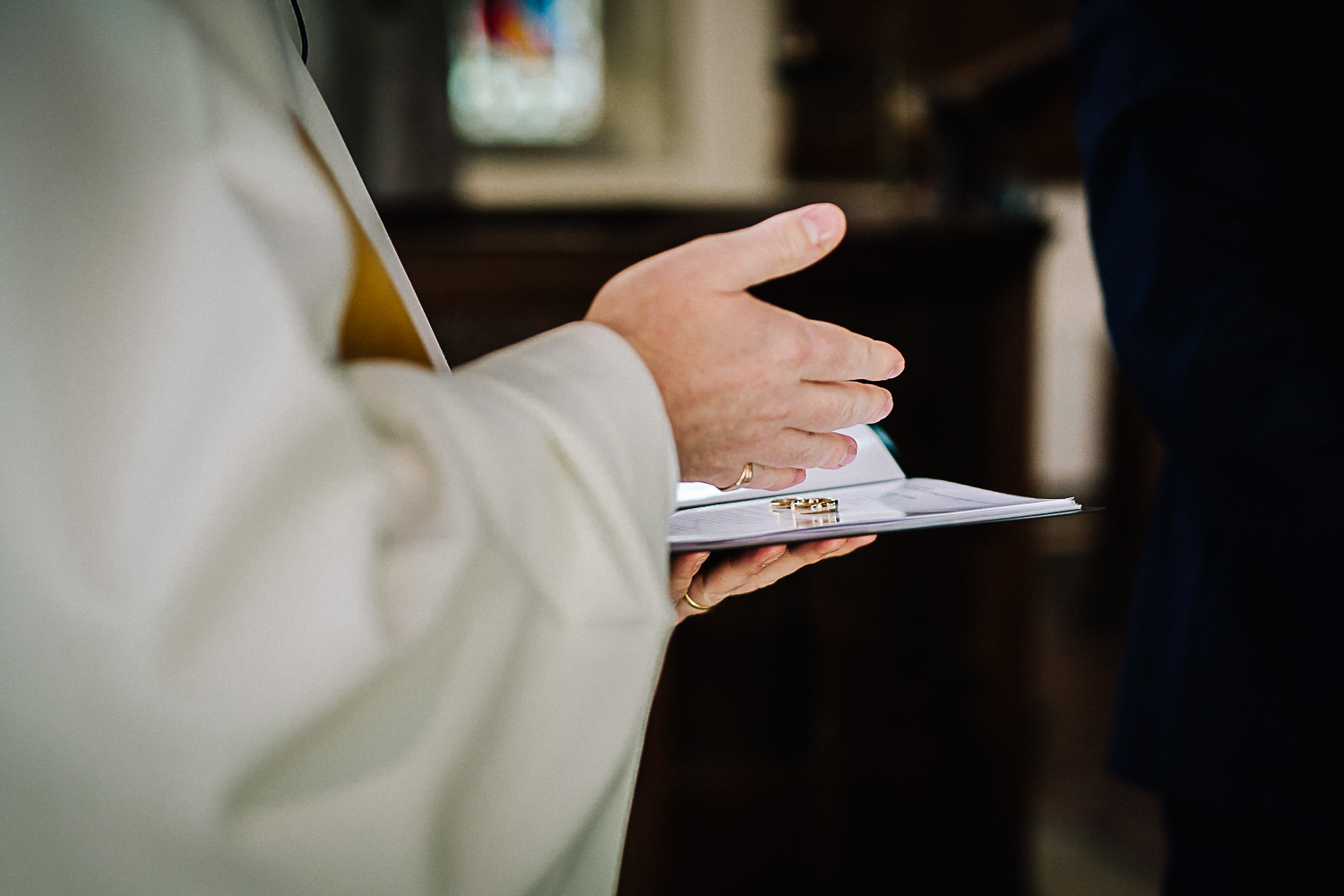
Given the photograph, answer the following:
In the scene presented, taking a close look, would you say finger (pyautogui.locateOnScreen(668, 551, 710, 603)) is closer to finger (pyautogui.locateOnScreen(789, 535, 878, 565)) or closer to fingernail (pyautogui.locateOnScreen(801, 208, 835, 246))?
finger (pyautogui.locateOnScreen(789, 535, 878, 565))

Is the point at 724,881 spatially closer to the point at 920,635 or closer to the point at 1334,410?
the point at 920,635

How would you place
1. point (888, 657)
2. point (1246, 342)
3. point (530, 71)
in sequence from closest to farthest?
point (1246, 342) → point (888, 657) → point (530, 71)

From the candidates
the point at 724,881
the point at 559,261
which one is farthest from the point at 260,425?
the point at 724,881

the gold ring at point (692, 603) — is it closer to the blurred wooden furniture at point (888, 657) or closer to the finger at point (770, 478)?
the finger at point (770, 478)

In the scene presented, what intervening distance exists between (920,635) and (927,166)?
10.4 ft

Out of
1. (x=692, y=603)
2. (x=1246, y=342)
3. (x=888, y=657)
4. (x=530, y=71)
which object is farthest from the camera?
(x=530, y=71)

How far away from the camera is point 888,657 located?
1.79 meters

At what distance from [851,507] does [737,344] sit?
12 centimetres

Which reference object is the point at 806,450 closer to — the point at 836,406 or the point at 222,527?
the point at 836,406

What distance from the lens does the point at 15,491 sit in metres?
0.36

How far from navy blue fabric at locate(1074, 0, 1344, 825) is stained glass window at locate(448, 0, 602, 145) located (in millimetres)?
3903

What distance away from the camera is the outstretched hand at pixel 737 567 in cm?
57

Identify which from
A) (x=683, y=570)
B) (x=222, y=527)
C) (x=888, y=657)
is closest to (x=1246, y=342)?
(x=683, y=570)

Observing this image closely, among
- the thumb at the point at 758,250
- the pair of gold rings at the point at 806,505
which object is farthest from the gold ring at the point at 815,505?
the thumb at the point at 758,250
